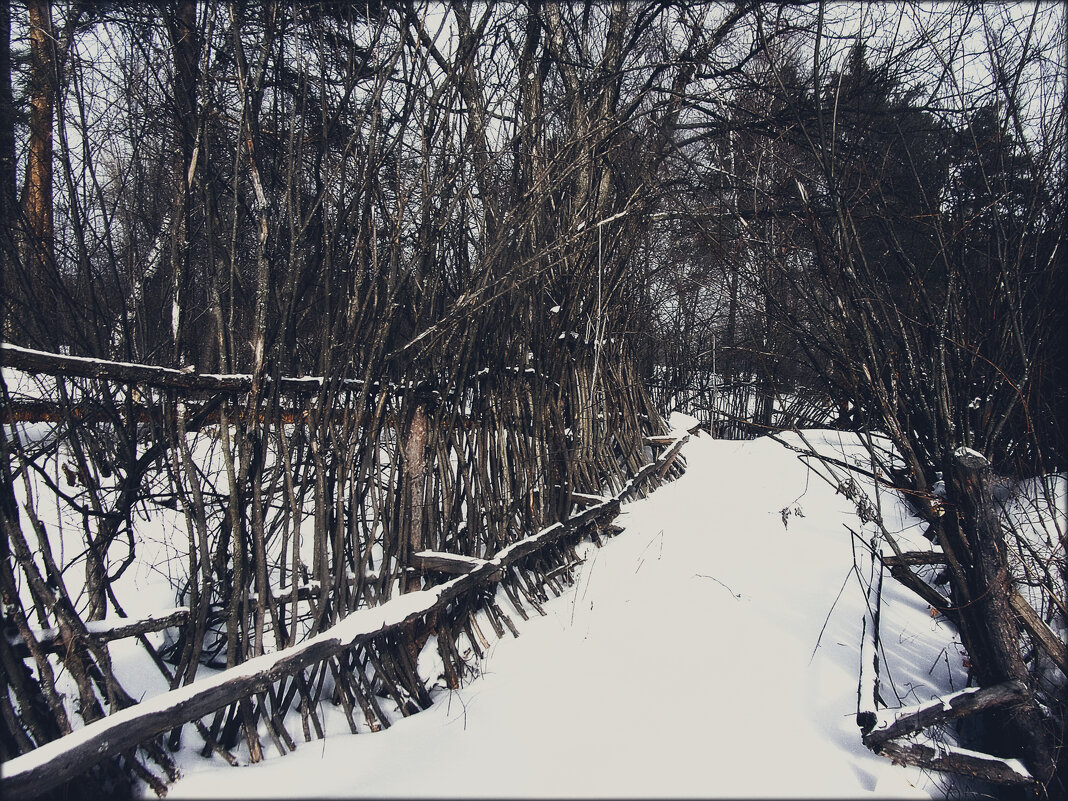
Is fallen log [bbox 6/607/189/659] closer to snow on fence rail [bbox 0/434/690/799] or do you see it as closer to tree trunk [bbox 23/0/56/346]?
snow on fence rail [bbox 0/434/690/799]

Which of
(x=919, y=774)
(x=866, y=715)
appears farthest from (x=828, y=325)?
(x=919, y=774)

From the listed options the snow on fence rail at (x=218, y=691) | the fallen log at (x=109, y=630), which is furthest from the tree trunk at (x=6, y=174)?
the snow on fence rail at (x=218, y=691)

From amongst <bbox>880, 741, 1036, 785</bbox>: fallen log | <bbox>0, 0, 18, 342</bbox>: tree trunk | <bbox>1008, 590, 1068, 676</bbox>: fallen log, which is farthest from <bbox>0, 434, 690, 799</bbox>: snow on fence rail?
<bbox>1008, 590, 1068, 676</bbox>: fallen log

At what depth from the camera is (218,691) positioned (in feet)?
6.86

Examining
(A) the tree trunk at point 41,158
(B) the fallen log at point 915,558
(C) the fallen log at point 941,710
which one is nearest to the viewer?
(C) the fallen log at point 941,710

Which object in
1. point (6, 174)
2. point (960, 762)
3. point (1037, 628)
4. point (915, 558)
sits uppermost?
point (6, 174)

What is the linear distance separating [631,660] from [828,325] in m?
1.85

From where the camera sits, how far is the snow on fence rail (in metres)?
1.63

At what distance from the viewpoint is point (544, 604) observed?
4.01m

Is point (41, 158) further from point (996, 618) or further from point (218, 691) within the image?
point (996, 618)

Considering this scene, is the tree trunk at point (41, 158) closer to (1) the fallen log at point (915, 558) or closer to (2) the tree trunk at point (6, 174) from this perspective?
(2) the tree trunk at point (6, 174)

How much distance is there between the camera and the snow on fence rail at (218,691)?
1.63 meters

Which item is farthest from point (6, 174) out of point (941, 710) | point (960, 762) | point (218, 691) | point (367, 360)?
point (960, 762)

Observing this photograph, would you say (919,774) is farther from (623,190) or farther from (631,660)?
(623,190)
